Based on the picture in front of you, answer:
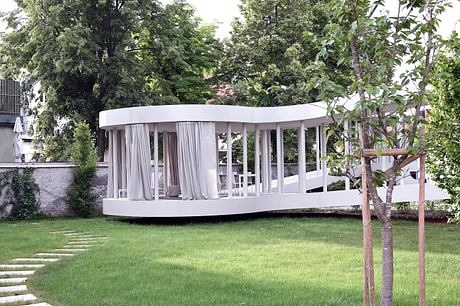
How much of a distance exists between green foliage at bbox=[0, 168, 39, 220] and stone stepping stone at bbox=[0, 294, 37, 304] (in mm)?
10153

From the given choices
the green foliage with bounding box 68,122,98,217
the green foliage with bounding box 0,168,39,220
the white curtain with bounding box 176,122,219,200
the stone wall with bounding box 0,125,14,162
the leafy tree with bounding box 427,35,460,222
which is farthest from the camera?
the stone wall with bounding box 0,125,14,162

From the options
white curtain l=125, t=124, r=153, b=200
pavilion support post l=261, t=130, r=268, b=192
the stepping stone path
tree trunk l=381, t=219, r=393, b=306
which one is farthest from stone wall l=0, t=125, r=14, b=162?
tree trunk l=381, t=219, r=393, b=306

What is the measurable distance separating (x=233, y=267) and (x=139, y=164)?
6.46 metres

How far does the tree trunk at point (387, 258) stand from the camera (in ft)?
12.5

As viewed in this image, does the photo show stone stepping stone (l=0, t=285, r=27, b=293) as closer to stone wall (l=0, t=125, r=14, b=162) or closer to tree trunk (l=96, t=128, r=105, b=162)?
stone wall (l=0, t=125, r=14, b=162)

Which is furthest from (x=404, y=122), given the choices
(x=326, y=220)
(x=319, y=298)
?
(x=326, y=220)

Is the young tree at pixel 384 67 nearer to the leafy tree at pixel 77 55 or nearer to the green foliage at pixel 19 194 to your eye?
the green foliage at pixel 19 194

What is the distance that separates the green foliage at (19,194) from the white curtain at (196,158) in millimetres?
4993

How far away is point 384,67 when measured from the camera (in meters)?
3.74

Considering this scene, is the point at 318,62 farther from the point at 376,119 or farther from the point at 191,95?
the point at 191,95

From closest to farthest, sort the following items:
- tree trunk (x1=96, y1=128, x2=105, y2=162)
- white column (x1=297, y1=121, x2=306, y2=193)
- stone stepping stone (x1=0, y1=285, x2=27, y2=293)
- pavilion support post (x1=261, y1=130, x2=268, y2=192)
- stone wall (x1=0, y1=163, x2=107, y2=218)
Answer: stone stepping stone (x1=0, y1=285, x2=27, y2=293), white column (x1=297, y1=121, x2=306, y2=193), pavilion support post (x1=261, y1=130, x2=268, y2=192), stone wall (x1=0, y1=163, x2=107, y2=218), tree trunk (x1=96, y1=128, x2=105, y2=162)

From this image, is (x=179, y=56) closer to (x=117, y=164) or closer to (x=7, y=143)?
(x=7, y=143)

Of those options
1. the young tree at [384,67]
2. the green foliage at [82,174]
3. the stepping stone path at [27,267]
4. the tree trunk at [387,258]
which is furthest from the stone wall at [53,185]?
the tree trunk at [387,258]

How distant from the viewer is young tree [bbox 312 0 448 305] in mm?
3768
